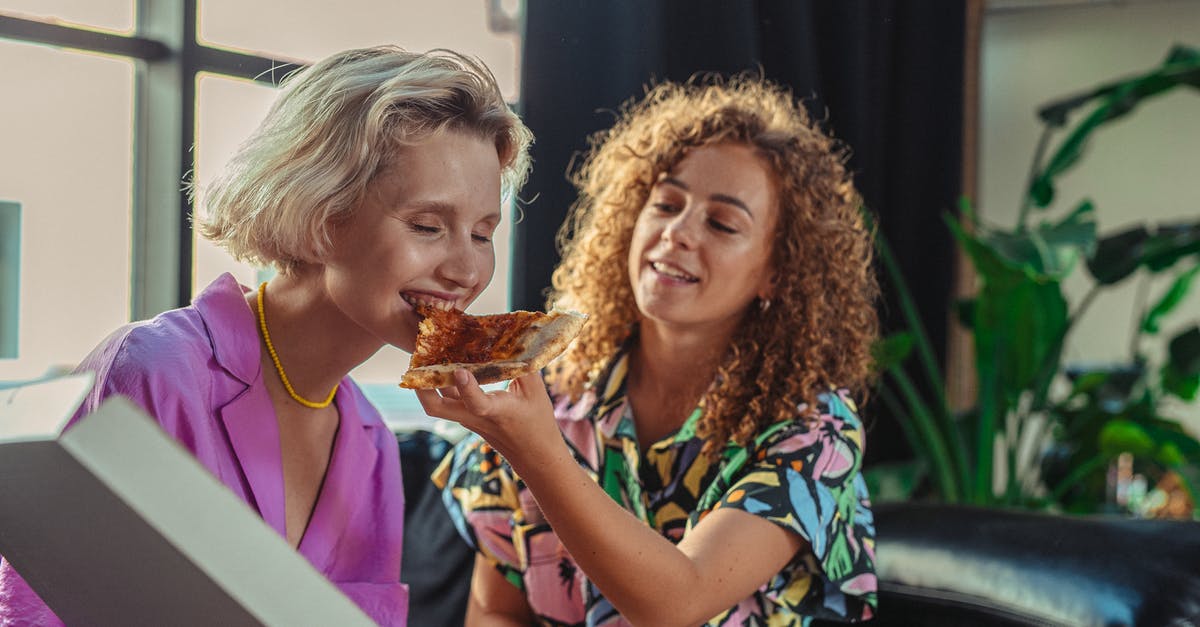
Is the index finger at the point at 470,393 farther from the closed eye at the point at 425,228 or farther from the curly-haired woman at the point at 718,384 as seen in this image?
the curly-haired woman at the point at 718,384

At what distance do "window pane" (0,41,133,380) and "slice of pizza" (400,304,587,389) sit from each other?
1.24 meters

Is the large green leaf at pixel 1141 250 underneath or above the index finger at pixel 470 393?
above

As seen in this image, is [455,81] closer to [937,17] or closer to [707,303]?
[707,303]

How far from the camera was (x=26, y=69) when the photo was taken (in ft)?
6.82

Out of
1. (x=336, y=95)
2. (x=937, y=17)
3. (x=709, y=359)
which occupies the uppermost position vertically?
(x=937, y=17)

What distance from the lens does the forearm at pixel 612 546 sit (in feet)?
3.93

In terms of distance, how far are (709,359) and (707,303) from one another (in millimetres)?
148

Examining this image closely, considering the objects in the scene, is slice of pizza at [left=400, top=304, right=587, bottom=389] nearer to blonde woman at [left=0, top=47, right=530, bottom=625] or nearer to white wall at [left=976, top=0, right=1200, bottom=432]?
blonde woman at [left=0, top=47, right=530, bottom=625]

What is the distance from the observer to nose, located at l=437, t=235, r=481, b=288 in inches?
43.1

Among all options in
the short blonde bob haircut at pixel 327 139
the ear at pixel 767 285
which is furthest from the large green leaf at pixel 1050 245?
the short blonde bob haircut at pixel 327 139

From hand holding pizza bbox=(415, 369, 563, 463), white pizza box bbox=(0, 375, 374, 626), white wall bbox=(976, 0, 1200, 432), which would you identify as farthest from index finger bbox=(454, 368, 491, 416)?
white wall bbox=(976, 0, 1200, 432)

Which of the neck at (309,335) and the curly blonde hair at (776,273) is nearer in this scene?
the neck at (309,335)

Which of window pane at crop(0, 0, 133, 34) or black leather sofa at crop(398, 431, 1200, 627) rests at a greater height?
window pane at crop(0, 0, 133, 34)

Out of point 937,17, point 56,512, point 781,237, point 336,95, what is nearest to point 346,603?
point 56,512
